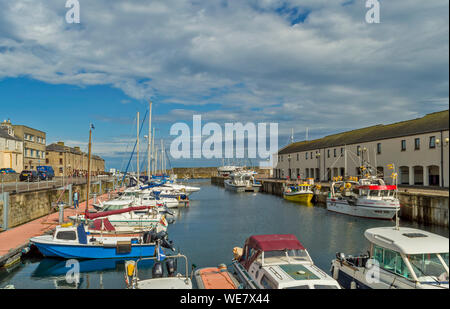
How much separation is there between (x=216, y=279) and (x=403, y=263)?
7471 millimetres

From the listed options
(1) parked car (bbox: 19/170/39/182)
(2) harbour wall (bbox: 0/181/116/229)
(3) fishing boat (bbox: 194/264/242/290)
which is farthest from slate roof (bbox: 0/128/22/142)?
(3) fishing boat (bbox: 194/264/242/290)

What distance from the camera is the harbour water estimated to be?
683 inches

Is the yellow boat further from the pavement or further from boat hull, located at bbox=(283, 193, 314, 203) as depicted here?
the pavement

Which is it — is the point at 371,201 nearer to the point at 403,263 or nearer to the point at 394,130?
the point at 394,130

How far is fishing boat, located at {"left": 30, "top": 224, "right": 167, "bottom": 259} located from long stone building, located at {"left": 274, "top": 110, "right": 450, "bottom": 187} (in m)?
27.5

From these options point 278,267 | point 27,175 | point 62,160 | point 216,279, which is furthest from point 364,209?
point 62,160

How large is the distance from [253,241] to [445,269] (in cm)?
696

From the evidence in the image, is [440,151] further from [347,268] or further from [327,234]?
[347,268]

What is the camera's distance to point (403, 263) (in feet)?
36.0


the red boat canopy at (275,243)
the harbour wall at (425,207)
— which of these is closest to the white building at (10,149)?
the red boat canopy at (275,243)

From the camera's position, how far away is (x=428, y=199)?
3180cm

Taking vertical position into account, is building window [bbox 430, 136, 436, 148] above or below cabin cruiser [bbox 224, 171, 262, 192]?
above

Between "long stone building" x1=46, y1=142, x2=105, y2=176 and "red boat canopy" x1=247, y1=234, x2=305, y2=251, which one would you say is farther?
"long stone building" x1=46, y1=142, x2=105, y2=176
